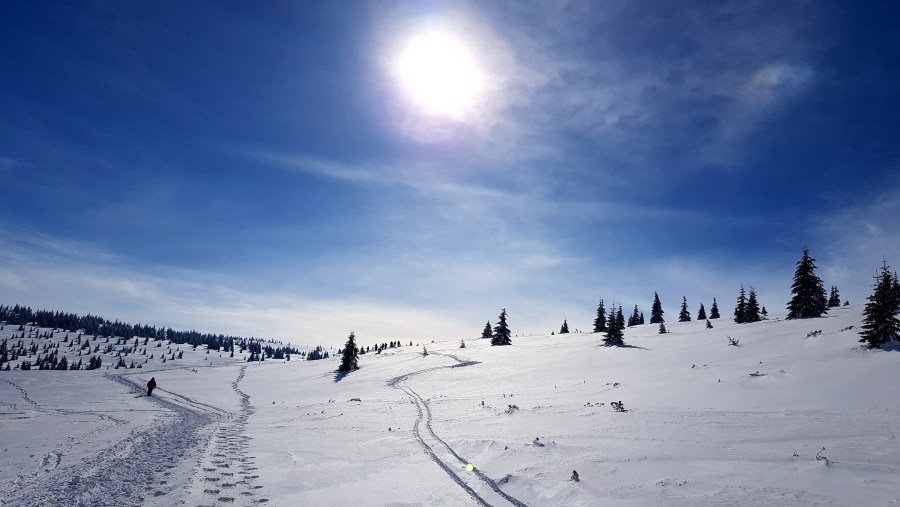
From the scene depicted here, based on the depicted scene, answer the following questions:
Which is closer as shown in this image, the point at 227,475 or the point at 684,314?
the point at 227,475

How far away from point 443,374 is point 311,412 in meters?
15.1

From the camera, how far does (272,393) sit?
38219 mm

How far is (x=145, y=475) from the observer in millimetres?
9648

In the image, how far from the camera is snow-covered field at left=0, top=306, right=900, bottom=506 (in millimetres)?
8227

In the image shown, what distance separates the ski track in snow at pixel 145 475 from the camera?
7.98m

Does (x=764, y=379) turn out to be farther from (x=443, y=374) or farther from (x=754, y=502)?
(x=443, y=374)

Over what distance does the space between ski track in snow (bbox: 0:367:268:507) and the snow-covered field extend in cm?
6

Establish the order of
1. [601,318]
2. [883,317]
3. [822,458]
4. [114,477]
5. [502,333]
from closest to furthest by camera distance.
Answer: [822,458], [114,477], [883,317], [502,333], [601,318]

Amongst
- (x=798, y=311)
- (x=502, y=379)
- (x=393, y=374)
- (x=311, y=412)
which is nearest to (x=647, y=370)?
(x=502, y=379)

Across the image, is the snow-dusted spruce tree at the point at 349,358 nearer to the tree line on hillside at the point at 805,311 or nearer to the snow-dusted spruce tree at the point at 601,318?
the tree line on hillside at the point at 805,311

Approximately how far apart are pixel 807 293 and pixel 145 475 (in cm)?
5213

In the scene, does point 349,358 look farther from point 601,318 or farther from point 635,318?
point 635,318

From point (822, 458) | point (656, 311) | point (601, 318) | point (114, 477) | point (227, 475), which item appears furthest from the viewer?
point (656, 311)

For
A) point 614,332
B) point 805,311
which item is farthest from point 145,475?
point 805,311
